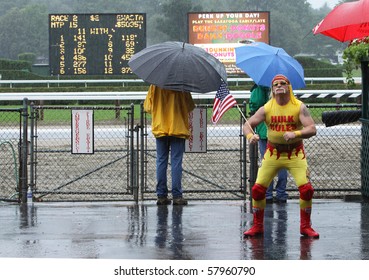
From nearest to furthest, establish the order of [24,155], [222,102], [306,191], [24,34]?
[306,191] < [222,102] < [24,155] < [24,34]

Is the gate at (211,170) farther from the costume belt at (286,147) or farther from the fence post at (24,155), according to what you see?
the costume belt at (286,147)

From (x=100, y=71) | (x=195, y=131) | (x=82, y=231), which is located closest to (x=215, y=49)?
(x=100, y=71)

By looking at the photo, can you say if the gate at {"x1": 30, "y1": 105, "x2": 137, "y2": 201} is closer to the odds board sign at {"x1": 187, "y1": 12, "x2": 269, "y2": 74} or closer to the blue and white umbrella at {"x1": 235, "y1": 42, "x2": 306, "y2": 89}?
the blue and white umbrella at {"x1": 235, "y1": 42, "x2": 306, "y2": 89}

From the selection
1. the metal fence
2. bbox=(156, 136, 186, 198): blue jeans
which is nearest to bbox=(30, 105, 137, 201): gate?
the metal fence

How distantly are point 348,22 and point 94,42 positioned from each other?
27691 millimetres

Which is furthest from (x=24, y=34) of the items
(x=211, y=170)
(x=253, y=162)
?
(x=253, y=162)

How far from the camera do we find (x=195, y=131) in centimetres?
1404

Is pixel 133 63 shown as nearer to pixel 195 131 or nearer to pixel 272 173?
pixel 195 131

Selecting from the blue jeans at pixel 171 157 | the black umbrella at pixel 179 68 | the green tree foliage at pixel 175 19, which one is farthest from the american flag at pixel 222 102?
the green tree foliage at pixel 175 19

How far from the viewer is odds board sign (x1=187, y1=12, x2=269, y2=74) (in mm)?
46844

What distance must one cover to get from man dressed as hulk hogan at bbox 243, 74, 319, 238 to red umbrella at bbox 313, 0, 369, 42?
9.40 ft

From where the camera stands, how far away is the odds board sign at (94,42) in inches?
1577

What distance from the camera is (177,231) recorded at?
445 inches

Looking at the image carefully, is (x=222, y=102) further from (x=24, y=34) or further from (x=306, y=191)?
(x=24, y=34)
